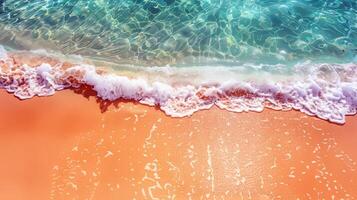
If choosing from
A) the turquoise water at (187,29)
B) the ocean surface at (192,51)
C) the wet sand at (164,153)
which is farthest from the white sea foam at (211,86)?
the turquoise water at (187,29)

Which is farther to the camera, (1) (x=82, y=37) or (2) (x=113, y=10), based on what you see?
(2) (x=113, y=10)

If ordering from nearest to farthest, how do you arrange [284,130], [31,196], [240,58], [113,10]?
[31,196] < [284,130] < [240,58] < [113,10]

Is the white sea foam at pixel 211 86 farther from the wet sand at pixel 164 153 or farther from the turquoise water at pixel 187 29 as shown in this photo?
the turquoise water at pixel 187 29

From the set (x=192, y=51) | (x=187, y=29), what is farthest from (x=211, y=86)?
(x=187, y=29)

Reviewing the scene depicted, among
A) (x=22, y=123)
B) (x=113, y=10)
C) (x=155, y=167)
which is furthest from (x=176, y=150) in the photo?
(x=113, y=10)

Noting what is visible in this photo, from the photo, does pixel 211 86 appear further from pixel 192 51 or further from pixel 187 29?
pixel 187 29

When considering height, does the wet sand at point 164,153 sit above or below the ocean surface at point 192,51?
below

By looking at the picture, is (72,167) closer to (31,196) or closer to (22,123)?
(31,196)

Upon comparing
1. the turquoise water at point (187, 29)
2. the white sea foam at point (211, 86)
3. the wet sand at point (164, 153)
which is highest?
the turquoise water at point (187, 29)
